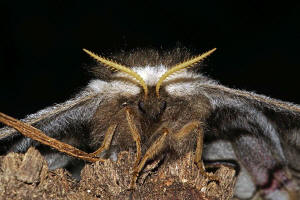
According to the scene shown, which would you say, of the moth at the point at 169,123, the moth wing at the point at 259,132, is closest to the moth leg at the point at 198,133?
the moth at the point at 169,123

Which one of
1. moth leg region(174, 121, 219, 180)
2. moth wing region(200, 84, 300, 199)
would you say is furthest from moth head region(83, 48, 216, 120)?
moth wing region(200, 84, 300, 199)

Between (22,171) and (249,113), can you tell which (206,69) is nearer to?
(249,113)

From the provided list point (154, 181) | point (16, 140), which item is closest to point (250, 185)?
point (154, 181)

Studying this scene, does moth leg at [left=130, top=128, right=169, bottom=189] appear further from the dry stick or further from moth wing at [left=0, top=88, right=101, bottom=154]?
moth wing at [left=0, top=88, right=101, bottom=154]

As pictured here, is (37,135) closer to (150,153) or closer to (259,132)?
(150,153)

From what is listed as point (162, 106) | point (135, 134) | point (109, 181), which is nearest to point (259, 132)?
point (162, 106)

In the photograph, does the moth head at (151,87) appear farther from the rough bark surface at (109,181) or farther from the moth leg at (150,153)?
the rough bark surface at (109,181)
